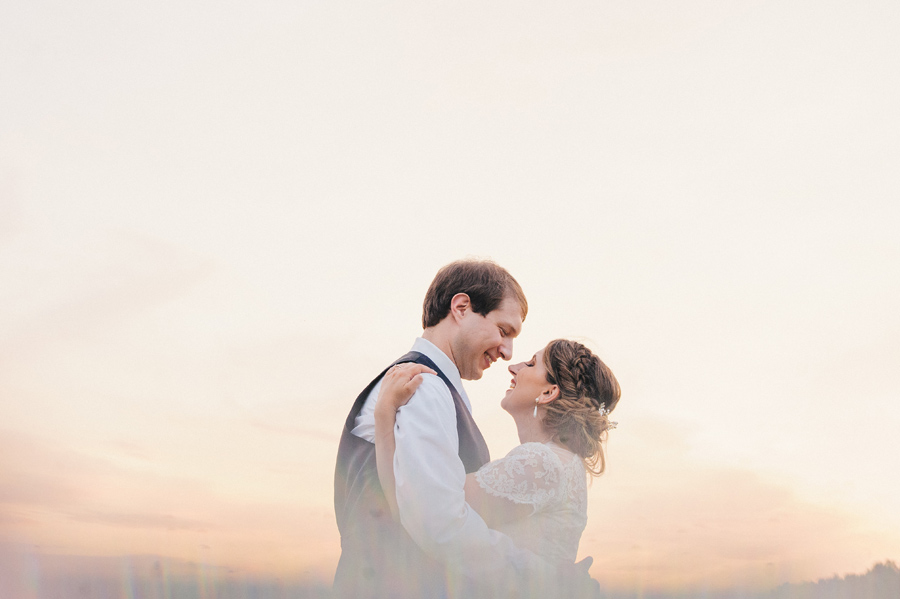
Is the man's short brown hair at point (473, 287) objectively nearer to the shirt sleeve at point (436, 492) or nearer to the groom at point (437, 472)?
the groom at point (437, 472)

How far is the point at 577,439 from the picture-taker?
489cm

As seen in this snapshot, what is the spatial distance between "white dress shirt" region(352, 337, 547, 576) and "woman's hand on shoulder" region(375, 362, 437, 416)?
4 centimetres

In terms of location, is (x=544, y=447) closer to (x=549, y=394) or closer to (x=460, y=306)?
(x=549, y=394)

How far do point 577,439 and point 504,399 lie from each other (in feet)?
2.04

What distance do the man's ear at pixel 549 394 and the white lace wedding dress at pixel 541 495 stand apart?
1.72ft

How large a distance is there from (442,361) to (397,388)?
1.98ft

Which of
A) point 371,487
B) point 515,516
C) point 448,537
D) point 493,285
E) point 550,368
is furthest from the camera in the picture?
point 550,368

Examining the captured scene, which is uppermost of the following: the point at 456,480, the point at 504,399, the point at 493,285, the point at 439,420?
the point at 493,285

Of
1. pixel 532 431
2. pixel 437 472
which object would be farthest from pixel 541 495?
pixel 437 472

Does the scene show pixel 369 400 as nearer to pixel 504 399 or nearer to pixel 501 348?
pixel 501 348

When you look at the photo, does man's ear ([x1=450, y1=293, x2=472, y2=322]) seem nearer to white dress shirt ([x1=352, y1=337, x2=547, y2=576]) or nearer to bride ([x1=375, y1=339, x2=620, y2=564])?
bride ([x1=375, y1=339, x2=620, y2=564])

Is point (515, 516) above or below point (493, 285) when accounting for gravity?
below

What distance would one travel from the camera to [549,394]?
16.8 feet

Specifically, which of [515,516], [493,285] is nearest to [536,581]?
[515,516]
